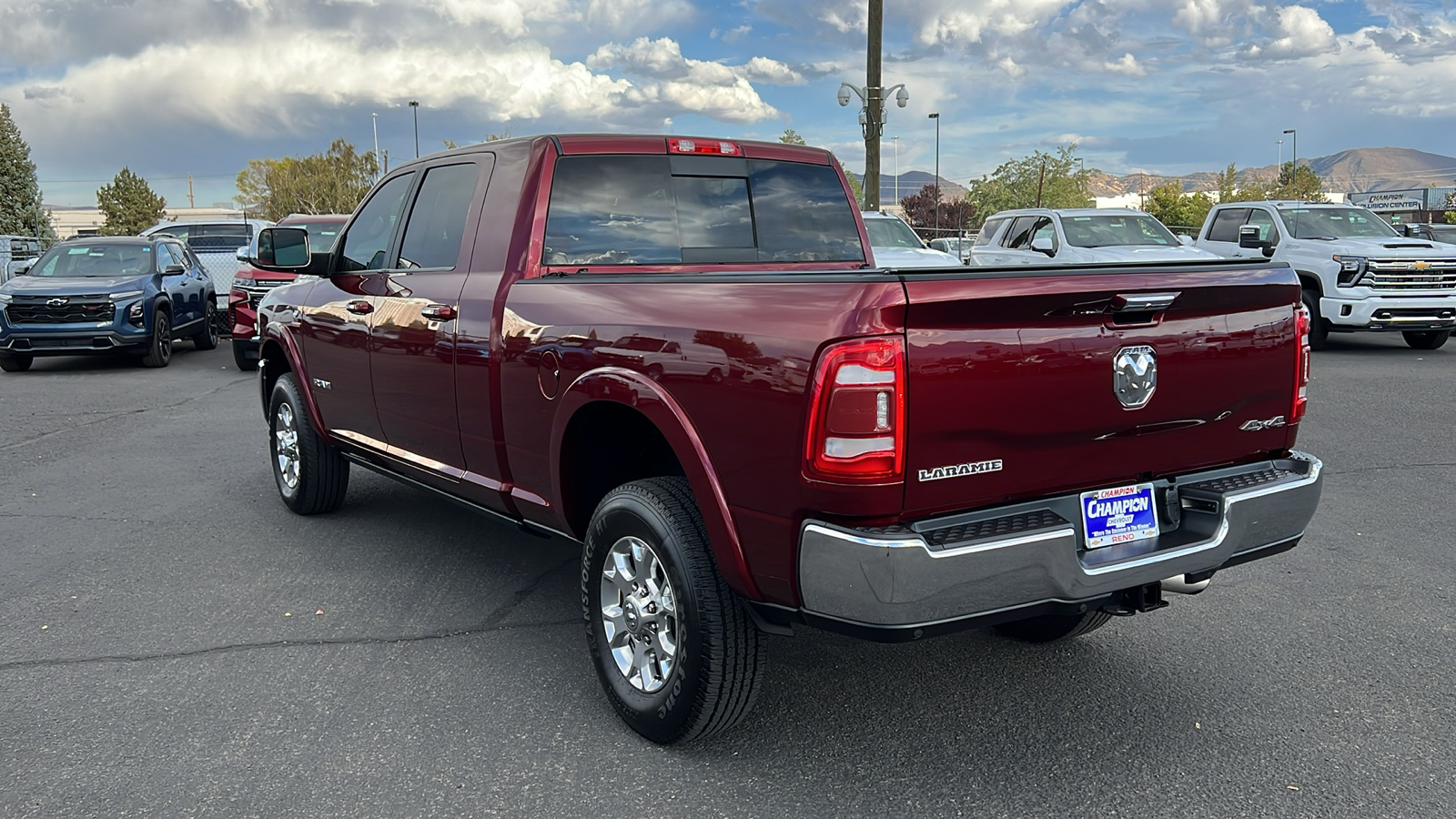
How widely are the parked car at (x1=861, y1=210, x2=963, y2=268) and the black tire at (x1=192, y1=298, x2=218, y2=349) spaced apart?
9818 millimetres

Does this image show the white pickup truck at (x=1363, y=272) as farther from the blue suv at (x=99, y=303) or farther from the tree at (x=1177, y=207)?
the tree at (x=1177, y=207)

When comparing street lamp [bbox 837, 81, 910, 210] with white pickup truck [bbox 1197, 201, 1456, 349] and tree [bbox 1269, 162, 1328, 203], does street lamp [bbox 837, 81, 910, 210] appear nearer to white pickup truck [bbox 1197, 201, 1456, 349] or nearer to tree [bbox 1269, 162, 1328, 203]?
white pickup truck [bbox 1197, 201, 1456, 349]

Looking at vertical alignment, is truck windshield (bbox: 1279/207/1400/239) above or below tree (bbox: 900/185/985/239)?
below

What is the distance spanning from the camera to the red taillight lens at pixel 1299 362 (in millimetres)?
3607

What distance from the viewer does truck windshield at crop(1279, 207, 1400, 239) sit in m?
15.3

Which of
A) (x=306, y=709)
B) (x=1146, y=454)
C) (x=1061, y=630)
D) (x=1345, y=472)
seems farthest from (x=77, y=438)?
(x=1345, y=472)

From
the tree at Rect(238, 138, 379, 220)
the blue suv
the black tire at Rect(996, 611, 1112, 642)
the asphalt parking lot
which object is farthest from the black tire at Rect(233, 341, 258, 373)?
the tree at Rect(238, 138, 379, 220)

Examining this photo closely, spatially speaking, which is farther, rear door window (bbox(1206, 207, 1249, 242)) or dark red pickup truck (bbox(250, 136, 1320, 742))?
rear door window (bbox(1206, 207, 1249, 242))

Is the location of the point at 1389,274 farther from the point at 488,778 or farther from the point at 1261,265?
the point at 488,778

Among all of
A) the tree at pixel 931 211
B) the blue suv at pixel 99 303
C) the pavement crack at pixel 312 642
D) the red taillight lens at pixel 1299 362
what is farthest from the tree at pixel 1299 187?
the pavement crack at pixel 312 642

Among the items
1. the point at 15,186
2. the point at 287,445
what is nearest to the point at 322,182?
the point at 15,186

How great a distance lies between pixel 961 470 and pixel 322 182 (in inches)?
2895

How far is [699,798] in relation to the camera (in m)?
3.27

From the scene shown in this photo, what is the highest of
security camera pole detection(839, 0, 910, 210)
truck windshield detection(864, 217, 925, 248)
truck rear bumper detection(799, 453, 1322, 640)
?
security camera pole detection(839, 0, 910, 210)
